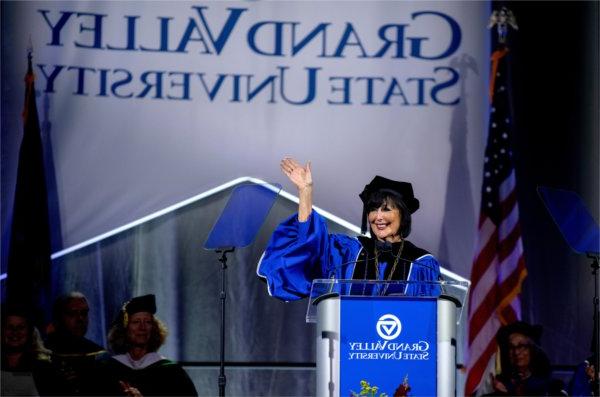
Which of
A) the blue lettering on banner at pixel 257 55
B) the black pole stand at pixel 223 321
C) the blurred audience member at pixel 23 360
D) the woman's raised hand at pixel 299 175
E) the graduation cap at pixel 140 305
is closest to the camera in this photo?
the woman's raised hand at pixel 299 175

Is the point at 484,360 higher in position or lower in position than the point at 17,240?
lower

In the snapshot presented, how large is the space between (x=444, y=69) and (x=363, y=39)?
1.99 feet

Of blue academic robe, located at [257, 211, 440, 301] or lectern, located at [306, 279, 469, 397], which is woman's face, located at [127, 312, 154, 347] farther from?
lectern, located at [306, 279, 469, 397]

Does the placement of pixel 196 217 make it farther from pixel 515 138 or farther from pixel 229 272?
pixel 515 138

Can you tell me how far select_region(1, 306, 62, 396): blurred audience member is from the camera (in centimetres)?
774

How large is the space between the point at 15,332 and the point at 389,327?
433 cm

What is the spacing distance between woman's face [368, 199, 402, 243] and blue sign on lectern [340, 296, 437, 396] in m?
1.10

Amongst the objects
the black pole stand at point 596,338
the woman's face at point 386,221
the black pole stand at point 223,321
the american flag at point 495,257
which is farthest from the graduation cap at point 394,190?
the american flag at point 495,257

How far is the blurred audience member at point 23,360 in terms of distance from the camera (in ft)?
25.4

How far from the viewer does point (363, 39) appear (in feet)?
26.9

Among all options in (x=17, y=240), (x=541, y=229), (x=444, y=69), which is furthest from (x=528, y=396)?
(x=17, y=240)

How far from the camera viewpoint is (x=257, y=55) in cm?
813

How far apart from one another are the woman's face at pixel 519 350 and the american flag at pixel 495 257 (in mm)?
128

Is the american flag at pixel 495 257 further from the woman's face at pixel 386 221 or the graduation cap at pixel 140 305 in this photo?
the woman's face at pixel 386 221
